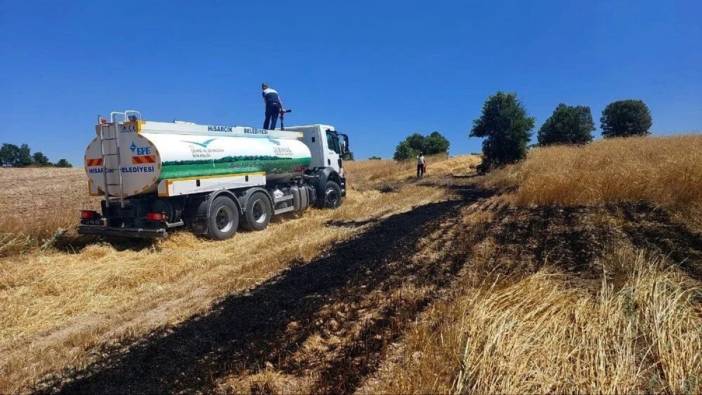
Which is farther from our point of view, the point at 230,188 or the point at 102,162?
the point at 230,188

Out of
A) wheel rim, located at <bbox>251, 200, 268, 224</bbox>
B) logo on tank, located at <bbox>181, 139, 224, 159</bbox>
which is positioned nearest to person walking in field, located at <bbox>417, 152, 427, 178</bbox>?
wheel rim, located at <bbox>251, 200, 268, 224</bbox>

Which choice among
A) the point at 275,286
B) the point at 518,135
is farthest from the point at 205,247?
the point at 518,135

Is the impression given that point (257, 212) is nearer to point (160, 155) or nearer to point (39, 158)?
point (160, 155)

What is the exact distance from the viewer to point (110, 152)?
867 cm

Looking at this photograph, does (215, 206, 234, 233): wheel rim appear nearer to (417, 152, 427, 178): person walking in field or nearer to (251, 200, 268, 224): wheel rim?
(251, 200, 268, 224): wheel rim

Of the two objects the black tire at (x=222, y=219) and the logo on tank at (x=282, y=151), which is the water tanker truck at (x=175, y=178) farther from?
the logo on tank at (x=282, y=151)

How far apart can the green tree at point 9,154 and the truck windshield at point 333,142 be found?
79093mm

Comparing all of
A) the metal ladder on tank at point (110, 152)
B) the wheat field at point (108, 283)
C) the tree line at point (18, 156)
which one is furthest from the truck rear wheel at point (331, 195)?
the tree line at point (18, 156)

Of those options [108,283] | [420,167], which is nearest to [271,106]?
[108,283]

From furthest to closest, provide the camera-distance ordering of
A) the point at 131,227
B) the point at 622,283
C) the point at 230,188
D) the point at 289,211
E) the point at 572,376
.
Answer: the point at 289,211, the point at 230,188, the point at 131,227, the point at 622,283, the point at 572,376

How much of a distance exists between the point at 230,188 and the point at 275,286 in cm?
505

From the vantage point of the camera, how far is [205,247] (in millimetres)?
8594

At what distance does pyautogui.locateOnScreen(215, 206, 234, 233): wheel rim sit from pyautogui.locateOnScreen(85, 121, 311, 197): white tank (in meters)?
0.89

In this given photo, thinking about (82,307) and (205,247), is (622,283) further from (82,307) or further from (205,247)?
(205,247)
